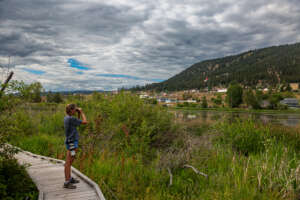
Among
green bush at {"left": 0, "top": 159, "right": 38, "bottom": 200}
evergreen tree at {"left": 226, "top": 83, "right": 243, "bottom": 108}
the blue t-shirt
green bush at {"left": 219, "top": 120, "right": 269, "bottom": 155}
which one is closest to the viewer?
green bush at {"left": 0, "top": 159, "right": 38, "bottom": 200}

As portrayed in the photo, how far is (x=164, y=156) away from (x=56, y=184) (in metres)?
3.24

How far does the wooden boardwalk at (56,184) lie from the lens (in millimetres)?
4569

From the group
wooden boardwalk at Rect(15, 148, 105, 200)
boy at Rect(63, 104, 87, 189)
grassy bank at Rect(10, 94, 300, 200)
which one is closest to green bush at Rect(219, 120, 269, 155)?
grassy bank at Rect(10, 94, 300, 200)

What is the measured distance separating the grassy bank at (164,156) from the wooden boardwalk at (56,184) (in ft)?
1.71

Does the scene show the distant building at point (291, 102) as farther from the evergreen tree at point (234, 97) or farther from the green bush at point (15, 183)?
the green bush at point (15, 183)

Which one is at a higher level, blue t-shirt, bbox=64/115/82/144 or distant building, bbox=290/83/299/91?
distant building, bbox=290/83/299/91

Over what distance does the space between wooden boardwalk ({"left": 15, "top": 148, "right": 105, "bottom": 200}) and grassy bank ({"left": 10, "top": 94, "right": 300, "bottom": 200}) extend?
52cm

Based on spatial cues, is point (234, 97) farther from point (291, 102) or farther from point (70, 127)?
point (70, 127)

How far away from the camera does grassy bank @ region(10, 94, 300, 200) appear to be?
5.10 m

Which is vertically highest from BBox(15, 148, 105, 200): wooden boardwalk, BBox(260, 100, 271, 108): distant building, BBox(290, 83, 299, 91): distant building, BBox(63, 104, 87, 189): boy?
BBox(290, 83, 299, 91): distant building

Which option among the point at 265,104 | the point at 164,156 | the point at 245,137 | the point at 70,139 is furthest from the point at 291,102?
the point at 70,139

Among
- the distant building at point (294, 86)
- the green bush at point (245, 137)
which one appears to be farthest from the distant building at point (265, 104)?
the green bush at point (245, 137)

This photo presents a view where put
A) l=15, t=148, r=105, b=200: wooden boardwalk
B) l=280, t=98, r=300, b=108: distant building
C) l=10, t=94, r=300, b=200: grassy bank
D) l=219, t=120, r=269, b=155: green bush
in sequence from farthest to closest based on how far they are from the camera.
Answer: l=280, t=98, r=300, b=108: distant building
l=219, t=120, r=269, b=155: green bush
l=10, t=94, r=300, b=200: grassy bank
l=15, t=148, r=105, b=200: wooden boardwalk

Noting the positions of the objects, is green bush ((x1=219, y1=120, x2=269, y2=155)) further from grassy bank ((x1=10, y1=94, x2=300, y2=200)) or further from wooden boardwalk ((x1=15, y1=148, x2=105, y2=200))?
wooden boardwalk ((x1=15, y1=148, x2=105, y2=200))
